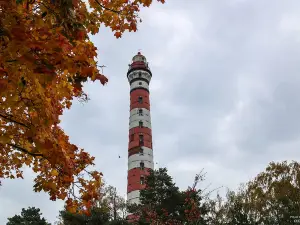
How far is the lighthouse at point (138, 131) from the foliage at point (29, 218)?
8.25 m

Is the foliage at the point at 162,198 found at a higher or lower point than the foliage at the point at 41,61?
higher

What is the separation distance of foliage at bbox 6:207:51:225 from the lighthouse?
325 inches

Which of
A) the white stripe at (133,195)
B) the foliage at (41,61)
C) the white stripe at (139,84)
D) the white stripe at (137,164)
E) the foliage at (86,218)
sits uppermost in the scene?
the white stripe at (139,84)

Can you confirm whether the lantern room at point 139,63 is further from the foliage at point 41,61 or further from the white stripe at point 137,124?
the foliage at point 41,61

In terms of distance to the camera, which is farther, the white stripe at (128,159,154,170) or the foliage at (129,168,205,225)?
the white stripe at (128,159,154,170)

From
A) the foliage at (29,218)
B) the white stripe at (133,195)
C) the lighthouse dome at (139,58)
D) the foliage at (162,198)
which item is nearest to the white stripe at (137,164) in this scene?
the white stripe at (133,195)

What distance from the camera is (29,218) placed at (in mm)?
29484

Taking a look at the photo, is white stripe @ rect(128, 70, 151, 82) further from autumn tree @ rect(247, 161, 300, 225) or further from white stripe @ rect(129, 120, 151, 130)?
autumn tree @ rect(247, 161, 300, 225)

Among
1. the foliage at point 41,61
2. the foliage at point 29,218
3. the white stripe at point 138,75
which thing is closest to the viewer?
the foliage at point 41,61

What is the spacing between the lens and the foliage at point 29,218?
2873 centimetres

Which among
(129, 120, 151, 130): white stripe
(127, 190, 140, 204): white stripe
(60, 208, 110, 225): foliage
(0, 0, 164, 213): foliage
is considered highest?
(129, 120, 151, 130): white stripe

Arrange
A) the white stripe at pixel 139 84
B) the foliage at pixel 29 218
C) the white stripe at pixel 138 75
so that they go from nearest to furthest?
the foliage at pixel 29 218 → the white stripe at pixel 139 84 → the white stripe at pixel 138 75

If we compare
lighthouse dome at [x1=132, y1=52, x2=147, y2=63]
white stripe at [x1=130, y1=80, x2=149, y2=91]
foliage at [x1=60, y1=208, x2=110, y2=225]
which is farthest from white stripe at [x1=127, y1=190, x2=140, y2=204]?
lighthouse dome at [x1=132, y1=52, x2=147, y2=63]

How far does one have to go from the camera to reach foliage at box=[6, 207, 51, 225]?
28.7 meters
